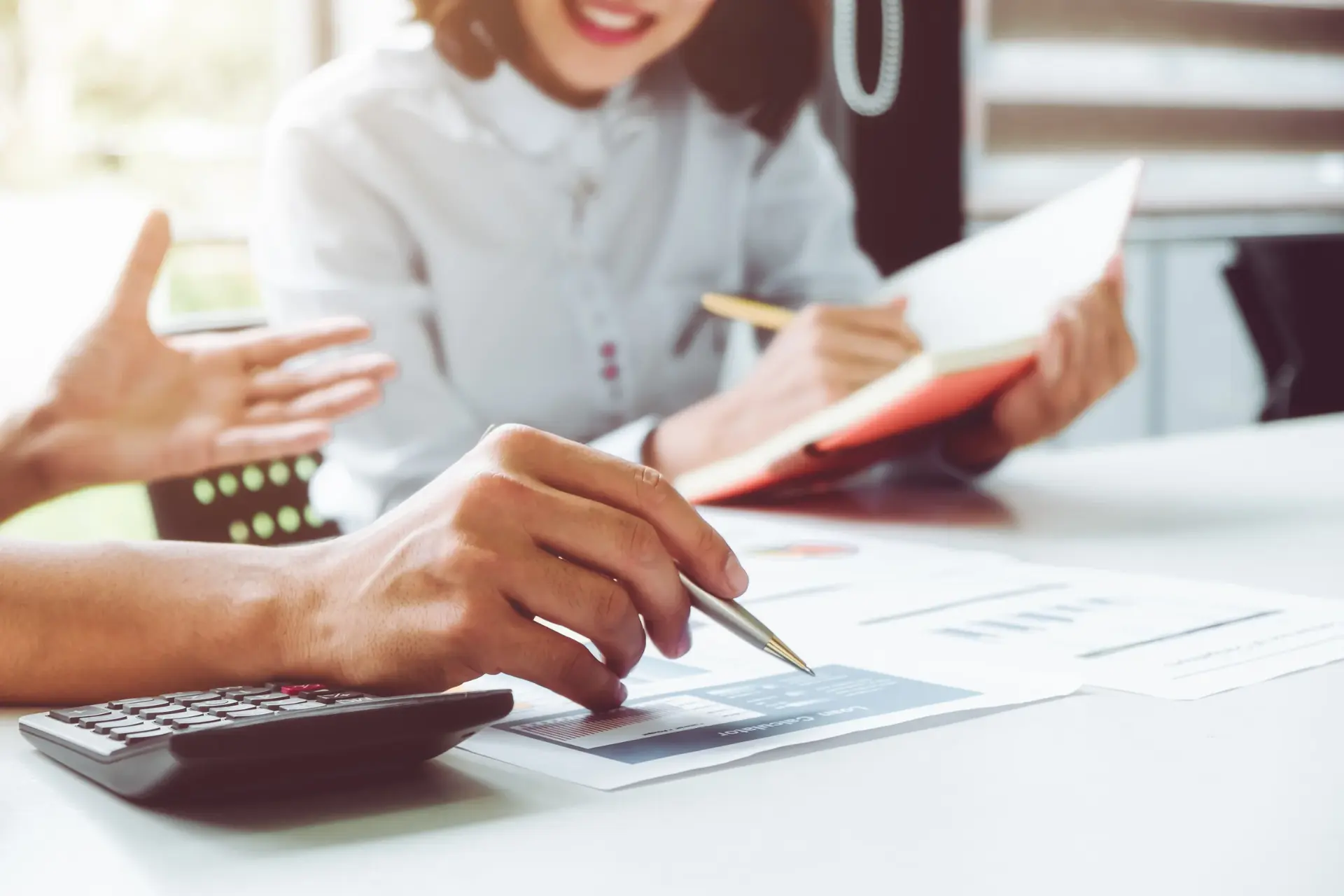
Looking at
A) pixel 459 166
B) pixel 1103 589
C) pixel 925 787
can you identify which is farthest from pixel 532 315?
pixel 925 787

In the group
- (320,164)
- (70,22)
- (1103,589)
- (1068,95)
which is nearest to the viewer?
(1103,589)

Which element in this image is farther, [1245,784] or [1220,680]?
[1220,680]

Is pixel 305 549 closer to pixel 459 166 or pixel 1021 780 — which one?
pixel 1021 780

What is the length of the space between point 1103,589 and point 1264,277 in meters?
1.54

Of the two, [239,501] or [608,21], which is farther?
[608,21]

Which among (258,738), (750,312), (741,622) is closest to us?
(258,738)

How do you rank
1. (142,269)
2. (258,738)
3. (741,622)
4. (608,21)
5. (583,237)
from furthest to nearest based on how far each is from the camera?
(583,237), (608,21), (142,269), (741,622), (258,738)

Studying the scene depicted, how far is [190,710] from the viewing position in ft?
1.41

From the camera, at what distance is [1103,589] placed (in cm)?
72

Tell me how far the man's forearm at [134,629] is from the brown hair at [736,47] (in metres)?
1.07

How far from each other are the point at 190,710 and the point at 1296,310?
6.57 ft

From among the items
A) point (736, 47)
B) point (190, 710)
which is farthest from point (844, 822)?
point (736, 47)

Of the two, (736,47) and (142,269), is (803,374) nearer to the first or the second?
(142,269)

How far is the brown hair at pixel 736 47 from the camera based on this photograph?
1490 millimetres
